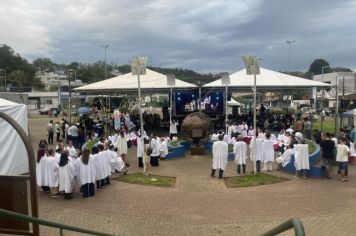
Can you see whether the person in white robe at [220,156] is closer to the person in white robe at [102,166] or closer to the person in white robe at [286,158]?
the person in white robe at [286,158]

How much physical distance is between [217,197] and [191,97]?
69.0ft

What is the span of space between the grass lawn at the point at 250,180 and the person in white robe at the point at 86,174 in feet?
14.7

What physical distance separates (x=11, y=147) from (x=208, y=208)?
7.26m

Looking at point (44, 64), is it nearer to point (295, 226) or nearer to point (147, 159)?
point (147, 159)

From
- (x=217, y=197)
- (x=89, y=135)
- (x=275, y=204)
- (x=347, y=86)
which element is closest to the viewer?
(x=275, y=204)

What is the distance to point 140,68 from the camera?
49.5 ft

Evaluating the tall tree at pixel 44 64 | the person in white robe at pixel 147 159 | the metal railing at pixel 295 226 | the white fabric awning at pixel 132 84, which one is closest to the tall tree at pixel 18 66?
the tall tree at pixel 44 64

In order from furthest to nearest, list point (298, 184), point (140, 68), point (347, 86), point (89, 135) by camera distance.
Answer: point (347, 86)
point (89, 135)
point (140, 68)
point (298, 184)

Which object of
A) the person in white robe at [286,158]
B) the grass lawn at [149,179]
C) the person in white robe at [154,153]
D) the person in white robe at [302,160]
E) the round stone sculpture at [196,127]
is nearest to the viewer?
the grass lawn at [149,179]

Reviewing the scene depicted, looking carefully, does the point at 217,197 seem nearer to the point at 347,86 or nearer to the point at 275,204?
the point at 275,204

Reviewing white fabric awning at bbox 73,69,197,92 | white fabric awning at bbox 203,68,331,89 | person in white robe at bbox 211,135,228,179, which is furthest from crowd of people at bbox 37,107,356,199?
white fabric awning at bbox 73,69,197,92

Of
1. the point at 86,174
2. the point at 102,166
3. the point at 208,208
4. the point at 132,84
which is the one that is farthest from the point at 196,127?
the point at 132,84

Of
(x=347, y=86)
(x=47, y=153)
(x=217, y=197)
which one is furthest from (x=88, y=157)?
(x=347, y=86)

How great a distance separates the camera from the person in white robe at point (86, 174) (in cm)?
1205
